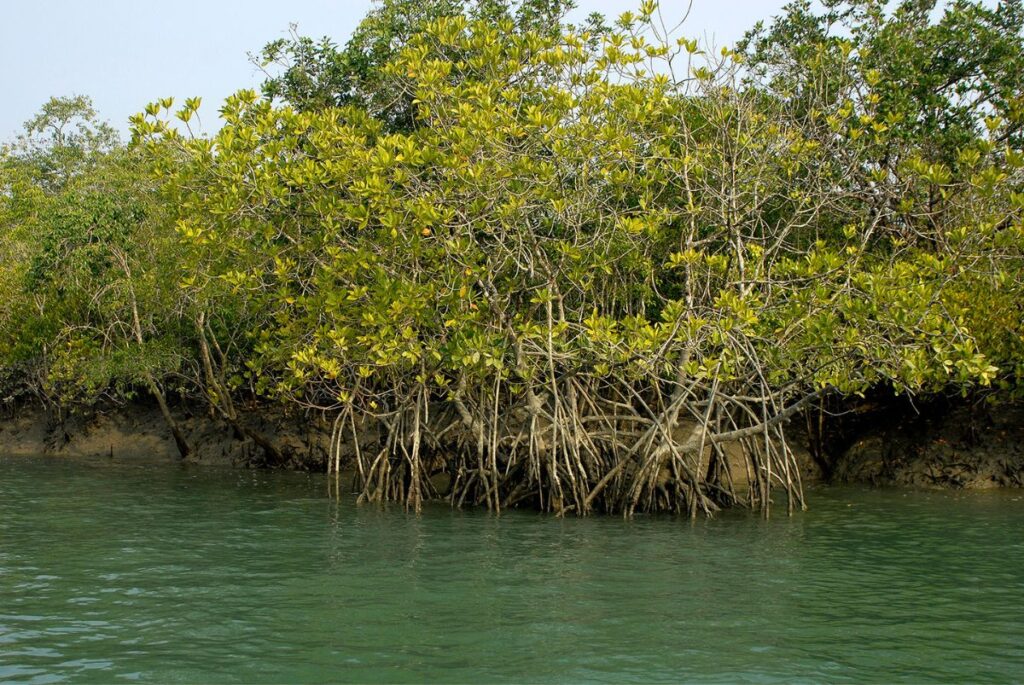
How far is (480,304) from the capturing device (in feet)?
40.4

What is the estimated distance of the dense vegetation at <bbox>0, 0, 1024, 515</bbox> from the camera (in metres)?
11.5

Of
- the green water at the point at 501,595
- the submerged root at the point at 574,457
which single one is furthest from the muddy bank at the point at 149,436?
the green water at the point at 501,595

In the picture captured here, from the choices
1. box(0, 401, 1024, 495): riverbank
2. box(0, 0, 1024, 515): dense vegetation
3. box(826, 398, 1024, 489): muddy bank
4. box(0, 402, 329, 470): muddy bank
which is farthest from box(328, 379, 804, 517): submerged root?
box(0, 402, 329, 470): muddy bank

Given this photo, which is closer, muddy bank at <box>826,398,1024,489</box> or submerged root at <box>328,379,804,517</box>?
submerged root at <box>328,379,804,517</box>

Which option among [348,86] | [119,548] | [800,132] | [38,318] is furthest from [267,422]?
[800,132]

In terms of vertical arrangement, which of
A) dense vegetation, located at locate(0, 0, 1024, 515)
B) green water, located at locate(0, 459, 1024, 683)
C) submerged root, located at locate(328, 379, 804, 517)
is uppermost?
dense vegetation, located at locate(0, 0, 1024, 515)

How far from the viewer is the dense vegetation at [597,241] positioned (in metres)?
11.5

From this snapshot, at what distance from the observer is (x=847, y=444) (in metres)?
17.2

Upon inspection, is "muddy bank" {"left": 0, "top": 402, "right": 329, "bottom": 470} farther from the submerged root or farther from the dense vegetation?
the submerged root

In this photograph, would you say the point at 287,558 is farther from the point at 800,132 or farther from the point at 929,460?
the point at 929,460

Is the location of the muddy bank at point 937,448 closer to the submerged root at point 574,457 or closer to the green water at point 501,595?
the green water at point 501,595

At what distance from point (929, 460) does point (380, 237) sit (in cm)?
895

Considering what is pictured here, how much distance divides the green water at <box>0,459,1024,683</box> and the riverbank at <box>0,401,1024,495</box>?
2.47 meters

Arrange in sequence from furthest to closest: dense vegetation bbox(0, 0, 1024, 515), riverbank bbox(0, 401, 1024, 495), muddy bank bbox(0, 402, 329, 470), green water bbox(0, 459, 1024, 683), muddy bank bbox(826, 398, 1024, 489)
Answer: muddy bank bbox(0, 402, 329, 470), riverbank bbox(0, 401, 1024, 495), muddy bank bbox(826, 398, 1024, 489), dense vegetation bbox(0, 0, 1024, 515), green water bbox(0, 459, 1024, 683)
